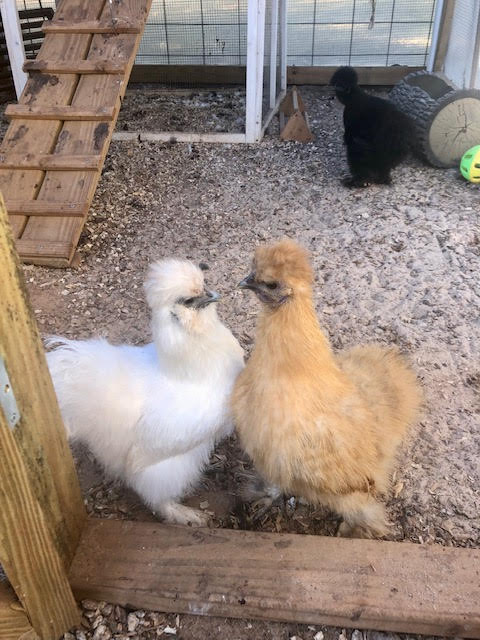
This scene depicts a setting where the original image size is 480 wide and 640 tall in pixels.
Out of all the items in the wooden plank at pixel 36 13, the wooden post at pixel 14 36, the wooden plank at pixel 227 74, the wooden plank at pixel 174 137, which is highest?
the wooden post at pixel 14 36

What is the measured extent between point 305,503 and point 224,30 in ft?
16.8

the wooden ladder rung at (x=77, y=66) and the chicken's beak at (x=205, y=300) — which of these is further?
the wooden ladder rung at (x=77, y=66)

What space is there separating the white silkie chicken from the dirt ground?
0.25 meters

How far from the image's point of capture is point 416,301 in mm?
2873

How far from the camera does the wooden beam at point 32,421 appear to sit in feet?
3.53

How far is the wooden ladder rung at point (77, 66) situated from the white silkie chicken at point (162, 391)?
2.32 metres

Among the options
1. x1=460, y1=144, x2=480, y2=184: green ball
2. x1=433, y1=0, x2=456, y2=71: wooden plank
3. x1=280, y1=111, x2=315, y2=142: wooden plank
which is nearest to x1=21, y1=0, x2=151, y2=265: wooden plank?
x1=280, y1=111, x2=315, y2=142: wooden plank

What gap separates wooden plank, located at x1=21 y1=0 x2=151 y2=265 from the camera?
10.5 ft

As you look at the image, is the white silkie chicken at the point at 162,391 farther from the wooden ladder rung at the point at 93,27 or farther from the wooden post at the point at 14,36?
the wooden post at the point at 14,36

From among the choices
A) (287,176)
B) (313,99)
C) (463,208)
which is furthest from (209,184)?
(313,99)

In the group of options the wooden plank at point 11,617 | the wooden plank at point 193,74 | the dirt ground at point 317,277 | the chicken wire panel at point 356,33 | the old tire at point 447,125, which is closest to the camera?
the wooden plank at point 11,617

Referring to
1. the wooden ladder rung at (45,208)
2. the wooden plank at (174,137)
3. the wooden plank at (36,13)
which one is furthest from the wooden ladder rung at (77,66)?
the wooden plank at (36,13)

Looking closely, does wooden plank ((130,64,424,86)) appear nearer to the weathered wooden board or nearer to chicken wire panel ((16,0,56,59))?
chicken wire panel ((16,0,56,59))

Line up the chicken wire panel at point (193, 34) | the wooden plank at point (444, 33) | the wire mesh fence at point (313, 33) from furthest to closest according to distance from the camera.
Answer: the wire mesh fence at point (313, 33) < the chicken wire panel at point (193, 34) < the wooden plank at point (444, 33)
